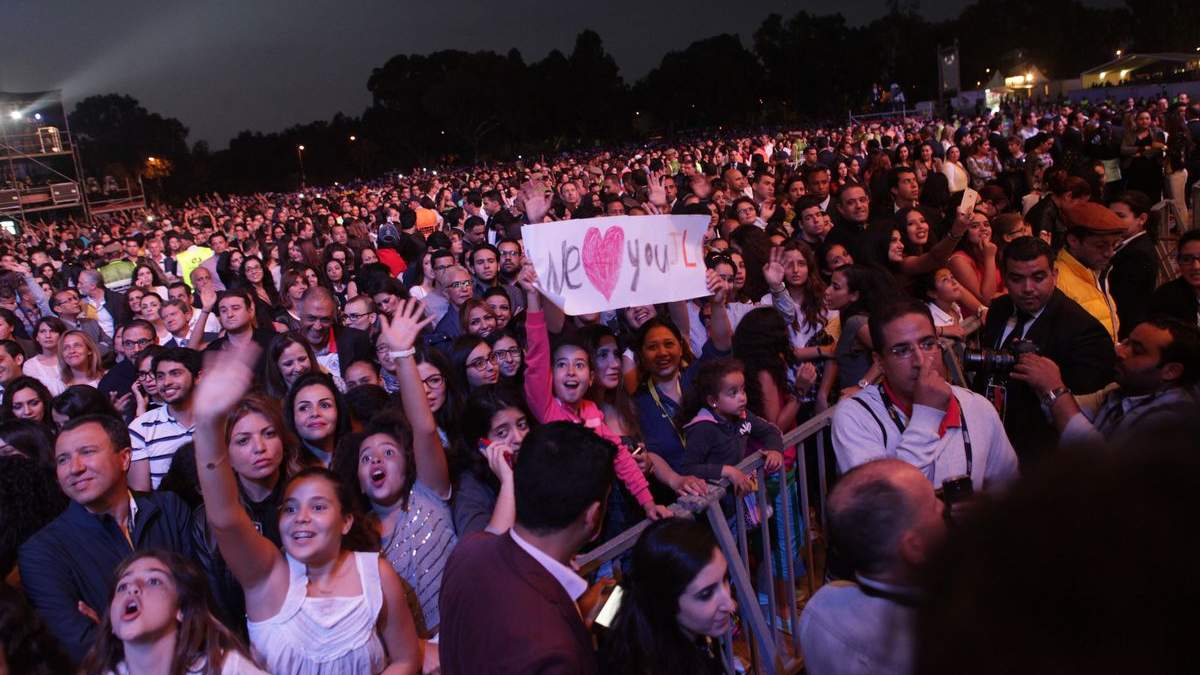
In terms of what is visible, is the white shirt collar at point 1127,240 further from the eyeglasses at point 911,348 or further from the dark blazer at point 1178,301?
the eyeglasses at point 911,348

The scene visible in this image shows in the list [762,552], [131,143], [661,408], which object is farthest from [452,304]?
[131,143]

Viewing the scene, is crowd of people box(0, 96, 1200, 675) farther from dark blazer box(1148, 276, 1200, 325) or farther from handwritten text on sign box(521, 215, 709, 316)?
handwritten text on sign box(521, 215, 709, 316)

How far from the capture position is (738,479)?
12.2 feet

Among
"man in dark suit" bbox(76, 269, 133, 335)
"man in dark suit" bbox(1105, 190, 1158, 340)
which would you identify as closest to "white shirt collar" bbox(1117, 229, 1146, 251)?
"man in dark suit" bbox(1105, 190, 1158, 340)

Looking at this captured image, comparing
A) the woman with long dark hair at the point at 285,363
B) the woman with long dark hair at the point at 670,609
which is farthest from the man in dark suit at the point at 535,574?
the woman with long dark hair at the point at 285,363

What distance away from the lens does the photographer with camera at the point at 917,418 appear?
311 cm

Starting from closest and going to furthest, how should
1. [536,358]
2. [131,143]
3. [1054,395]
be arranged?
[1054,395], [536,358], [131,143]

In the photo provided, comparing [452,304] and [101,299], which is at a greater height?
[101,299]

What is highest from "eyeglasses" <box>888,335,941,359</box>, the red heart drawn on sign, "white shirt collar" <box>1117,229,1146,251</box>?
the red heart drawn on sign

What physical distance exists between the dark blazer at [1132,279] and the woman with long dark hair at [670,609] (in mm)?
4218

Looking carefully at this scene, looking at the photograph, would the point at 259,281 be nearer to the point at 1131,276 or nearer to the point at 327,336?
the point at 327,336

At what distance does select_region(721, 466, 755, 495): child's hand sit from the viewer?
3705mm

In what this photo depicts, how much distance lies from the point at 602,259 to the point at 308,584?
268 centimetres

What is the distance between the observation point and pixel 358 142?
82.6 m
